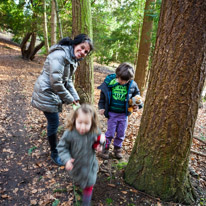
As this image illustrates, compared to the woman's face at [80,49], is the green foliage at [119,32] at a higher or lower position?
higher

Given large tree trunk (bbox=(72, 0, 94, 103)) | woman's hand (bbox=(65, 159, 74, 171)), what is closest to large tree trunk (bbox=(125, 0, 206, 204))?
woman's hand (bbox=(65, 159, 74, 171))

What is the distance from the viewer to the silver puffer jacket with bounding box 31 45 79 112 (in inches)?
93.7

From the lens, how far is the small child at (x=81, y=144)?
6.23 ft

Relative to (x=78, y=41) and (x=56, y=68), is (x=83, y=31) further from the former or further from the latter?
(x=56, y=68)

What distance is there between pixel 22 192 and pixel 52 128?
3.42 feet

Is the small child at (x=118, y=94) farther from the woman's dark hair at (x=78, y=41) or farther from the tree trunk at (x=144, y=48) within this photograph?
the tree trunk at (x=144, y=48)

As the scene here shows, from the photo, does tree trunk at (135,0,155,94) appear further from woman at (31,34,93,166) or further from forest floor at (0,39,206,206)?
woman at (31,34,93,166)

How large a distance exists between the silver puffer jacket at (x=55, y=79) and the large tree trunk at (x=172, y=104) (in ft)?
4.03

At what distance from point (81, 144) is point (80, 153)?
0.12 meters

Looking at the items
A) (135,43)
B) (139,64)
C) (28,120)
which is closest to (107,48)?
(135,43)

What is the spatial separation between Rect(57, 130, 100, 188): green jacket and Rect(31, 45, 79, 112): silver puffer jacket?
2.51 feet

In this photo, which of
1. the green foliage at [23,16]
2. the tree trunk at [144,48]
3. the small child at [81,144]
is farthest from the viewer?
the green foliage at [23,16]

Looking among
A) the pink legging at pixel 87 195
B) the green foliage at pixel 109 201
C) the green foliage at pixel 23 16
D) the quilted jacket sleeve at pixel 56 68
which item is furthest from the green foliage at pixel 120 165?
the green foliage at pixel 23 16

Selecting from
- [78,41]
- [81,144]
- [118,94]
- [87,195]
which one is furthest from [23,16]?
[87,195]
